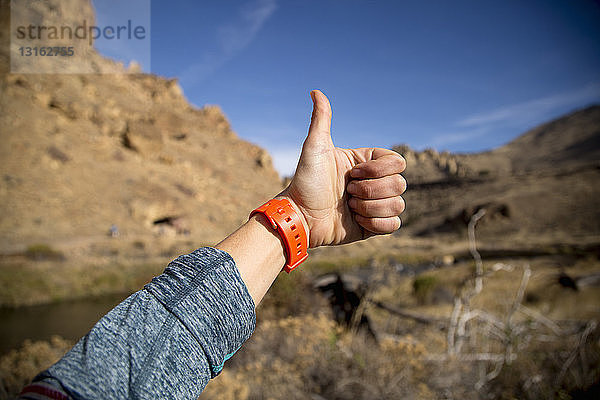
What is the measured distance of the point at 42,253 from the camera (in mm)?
16094

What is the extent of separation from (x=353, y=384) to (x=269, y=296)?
155 inches

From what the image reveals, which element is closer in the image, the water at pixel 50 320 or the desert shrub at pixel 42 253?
the water at pixel 50 320

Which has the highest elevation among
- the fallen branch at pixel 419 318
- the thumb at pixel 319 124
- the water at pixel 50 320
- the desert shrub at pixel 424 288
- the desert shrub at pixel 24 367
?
the thumb at pixel 319 124

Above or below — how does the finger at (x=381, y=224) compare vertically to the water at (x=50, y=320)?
above

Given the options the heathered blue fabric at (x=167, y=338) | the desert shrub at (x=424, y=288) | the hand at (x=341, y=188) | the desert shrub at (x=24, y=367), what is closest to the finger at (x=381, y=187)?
the hand at (x=341, y=188)

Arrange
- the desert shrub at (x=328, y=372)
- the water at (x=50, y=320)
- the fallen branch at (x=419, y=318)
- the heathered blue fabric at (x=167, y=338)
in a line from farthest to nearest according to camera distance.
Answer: the water at (x=50, y=320), the fallen branch at (x=419, y=318), the desert shrub at (x=328, y=372), the heathered blue fabric at (x=167, y=338)

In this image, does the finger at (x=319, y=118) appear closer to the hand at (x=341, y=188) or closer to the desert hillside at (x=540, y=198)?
the hand at (x=341, y=188)

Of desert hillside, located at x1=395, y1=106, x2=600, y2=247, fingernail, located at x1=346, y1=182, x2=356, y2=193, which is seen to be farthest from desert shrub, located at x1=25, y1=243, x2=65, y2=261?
desert hillside, located at x1=395, y1=106, x2=600, y2=247

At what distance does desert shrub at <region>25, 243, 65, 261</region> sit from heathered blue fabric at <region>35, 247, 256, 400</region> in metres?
19.0

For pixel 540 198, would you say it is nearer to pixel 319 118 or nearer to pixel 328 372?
pixel 328 372

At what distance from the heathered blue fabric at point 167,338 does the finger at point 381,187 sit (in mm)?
841

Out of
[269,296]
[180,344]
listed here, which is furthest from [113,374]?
[269,296]

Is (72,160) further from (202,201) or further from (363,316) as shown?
(363,316)

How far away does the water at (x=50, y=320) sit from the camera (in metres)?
9.84
